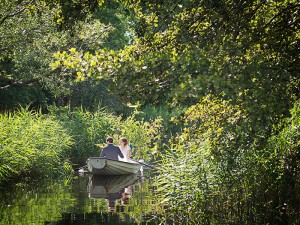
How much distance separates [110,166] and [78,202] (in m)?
5.64

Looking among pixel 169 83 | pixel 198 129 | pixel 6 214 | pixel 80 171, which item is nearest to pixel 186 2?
pixel 169 83

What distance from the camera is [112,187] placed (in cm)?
1672

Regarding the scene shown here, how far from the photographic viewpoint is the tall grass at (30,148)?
15.8m

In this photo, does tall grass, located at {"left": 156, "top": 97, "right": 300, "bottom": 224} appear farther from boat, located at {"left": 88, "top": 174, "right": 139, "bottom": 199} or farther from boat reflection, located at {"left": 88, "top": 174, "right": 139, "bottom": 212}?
boat, located at {"left": 88, "top": 174, "right": 139, "bottom": 199}

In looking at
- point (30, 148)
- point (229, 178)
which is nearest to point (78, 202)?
point (30, 148)

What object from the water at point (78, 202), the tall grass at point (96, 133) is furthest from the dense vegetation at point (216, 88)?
the tall grass at point (96, 133)

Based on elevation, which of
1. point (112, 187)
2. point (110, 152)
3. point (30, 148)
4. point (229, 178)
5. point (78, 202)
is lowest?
point (229, 178)

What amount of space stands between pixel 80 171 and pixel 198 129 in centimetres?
1232

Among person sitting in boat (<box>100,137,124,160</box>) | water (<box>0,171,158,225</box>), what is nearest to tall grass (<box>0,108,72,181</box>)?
water (<box>0,171,158,225</box>)

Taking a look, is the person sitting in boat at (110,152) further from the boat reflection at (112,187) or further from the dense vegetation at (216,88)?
the dense vegetation at (216,88)

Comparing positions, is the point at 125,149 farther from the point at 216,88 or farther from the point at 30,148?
the point at 216,88

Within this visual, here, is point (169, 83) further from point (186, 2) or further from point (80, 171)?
point (80, 171)

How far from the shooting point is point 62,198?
45.5 ft

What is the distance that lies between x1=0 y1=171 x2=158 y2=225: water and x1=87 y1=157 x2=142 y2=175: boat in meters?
0.64
